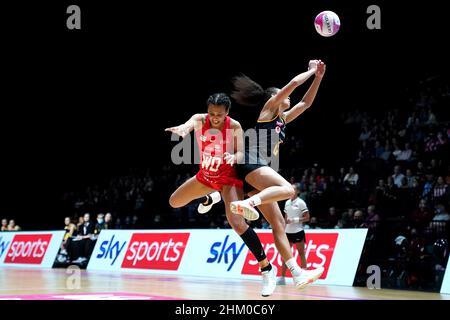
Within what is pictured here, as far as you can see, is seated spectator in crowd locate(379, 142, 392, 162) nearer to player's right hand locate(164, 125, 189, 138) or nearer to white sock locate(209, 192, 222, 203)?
white sock locate(209, 192, 222, 203)

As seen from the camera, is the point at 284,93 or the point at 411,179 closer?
the point at 284,93

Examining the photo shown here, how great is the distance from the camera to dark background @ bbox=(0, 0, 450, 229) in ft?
48.4

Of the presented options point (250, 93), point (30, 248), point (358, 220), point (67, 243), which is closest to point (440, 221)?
point (358, 220)

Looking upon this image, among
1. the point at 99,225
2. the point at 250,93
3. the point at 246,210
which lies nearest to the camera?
the point at 246,210

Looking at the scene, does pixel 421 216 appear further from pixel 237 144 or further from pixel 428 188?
pixel 237 144

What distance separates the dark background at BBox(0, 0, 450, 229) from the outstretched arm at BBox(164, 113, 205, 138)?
328 inches

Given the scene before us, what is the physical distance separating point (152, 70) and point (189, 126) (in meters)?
13.8

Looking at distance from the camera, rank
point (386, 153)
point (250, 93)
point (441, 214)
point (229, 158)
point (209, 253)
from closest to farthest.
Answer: point (229, 158) → point (250, 93) → point (441, 214) → point (209, 253) → point (386, 153)

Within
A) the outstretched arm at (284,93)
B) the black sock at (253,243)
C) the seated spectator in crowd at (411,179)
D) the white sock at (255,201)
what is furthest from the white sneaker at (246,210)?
the seated spectator in crowd at (411,179)

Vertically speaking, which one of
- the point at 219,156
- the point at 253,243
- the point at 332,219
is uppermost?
the point at 219,156

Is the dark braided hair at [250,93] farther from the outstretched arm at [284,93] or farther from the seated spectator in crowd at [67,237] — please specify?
the seated spectator in crowd at [67,237]

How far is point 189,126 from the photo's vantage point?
19.6 feet

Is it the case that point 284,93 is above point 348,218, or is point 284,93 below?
above

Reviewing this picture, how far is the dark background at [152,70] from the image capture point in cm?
1476
